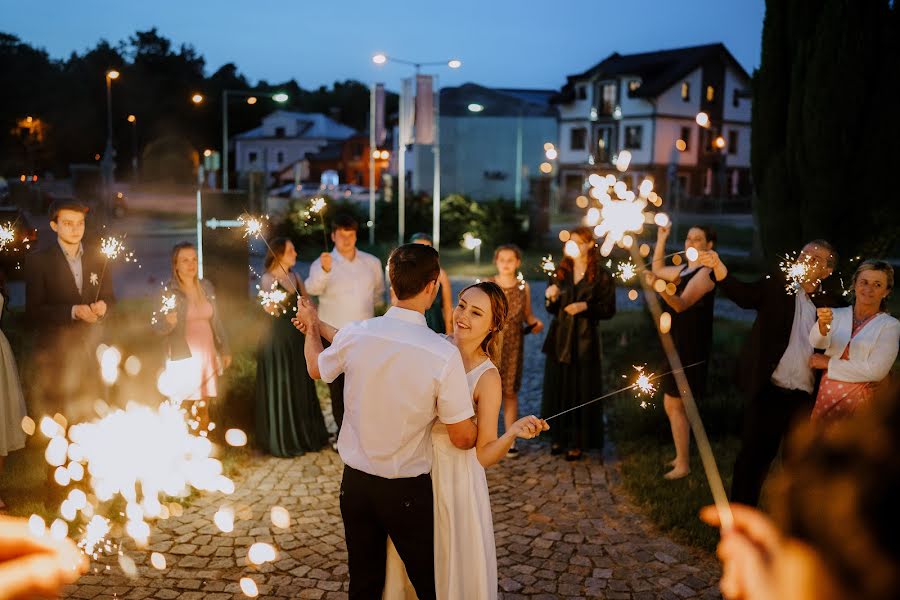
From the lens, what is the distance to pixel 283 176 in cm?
7250

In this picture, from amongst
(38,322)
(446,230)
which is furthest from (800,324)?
(446,230)

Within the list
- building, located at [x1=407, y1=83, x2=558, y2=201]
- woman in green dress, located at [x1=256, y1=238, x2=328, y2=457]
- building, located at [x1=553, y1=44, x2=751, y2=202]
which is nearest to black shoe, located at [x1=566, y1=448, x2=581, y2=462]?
woman in green dress, located at [x1=256, y1=238, x2=328, y2=457]

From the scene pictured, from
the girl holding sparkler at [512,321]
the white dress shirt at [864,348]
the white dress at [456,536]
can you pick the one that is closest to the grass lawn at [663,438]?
the girl holding sparkler at [512,321]

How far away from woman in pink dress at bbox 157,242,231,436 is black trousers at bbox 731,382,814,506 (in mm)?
4216

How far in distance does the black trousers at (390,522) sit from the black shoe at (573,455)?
4.14 m

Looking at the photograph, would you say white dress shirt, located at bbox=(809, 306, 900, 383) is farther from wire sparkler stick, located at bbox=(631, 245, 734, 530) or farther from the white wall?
the white wall

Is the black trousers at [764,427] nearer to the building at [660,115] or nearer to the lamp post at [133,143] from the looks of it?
the building at [660,115]

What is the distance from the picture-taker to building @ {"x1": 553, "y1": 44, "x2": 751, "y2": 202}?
158 ft

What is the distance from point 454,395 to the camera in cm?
326

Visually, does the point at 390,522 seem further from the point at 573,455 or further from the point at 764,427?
the point at 573,455

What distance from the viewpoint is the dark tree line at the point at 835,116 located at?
32.0ft

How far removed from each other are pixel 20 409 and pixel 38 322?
694mm

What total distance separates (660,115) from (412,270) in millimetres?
47666

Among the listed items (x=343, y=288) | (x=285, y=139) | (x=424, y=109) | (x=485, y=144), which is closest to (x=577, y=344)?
(x=343, y=288)
